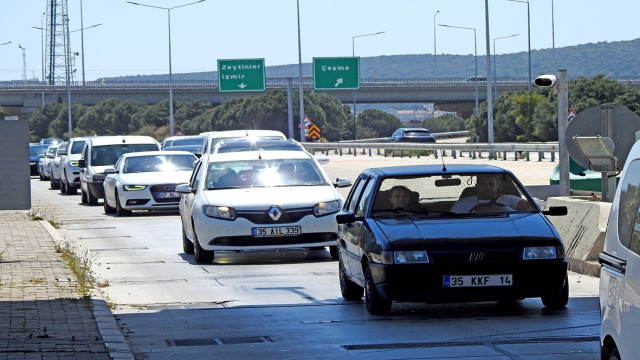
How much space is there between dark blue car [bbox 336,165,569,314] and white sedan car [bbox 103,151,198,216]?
15.2 m

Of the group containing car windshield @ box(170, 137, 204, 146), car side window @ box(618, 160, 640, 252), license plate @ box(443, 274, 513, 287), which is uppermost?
car windshield @ box(170, 137, 204, 146)

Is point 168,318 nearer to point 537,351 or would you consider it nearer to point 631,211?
point 537,351

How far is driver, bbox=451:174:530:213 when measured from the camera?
11.5m

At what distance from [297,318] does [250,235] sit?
5082mm

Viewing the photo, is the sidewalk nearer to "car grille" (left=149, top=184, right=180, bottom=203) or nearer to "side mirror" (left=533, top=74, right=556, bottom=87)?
"side mirror" (left=533, top=74, right=556, bottom=87)

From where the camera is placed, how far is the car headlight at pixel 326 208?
16250 mm

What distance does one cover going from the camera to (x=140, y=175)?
88.8 feet

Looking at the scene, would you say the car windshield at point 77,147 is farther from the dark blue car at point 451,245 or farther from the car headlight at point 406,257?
the car headlight at point 406,257

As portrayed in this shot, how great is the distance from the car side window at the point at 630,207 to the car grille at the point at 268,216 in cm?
994

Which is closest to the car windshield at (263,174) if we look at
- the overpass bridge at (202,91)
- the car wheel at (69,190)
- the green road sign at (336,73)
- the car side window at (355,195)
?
the car side window at (355,195)

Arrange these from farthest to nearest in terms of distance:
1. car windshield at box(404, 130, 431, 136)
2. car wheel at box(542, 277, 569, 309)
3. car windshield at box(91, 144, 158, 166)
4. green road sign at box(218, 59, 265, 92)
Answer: car windshield at box(404, 130, 431, 136) < green road sign at box(218, 59, 265, 92) < car windshield at box(91, 144, 158, 166) < car wheel at box(542, 277, 569, 309)

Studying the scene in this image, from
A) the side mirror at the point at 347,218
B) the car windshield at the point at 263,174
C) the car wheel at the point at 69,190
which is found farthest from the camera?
the car wheel at the point at 69,190

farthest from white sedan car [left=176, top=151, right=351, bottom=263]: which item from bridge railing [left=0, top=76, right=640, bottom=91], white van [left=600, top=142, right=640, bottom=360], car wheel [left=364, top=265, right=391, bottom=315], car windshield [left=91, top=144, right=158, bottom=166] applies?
bridge railing [left=0, top=76, right=640, bottom=91]

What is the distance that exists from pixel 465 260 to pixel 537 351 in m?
1.68
